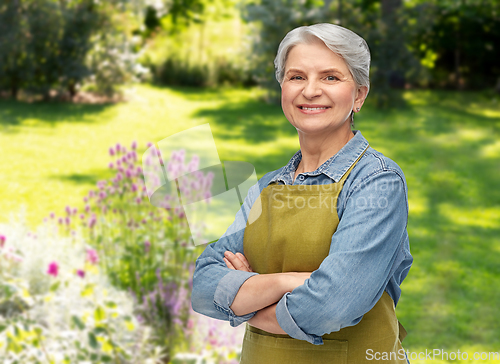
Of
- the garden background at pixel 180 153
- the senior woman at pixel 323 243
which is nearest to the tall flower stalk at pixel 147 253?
the garden background at pixel 180 153

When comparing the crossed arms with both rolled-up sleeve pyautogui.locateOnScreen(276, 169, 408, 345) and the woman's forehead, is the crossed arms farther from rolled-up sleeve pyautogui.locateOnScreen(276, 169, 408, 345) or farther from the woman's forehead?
the woman's forehead

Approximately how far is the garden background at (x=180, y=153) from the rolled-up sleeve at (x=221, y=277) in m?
0.17

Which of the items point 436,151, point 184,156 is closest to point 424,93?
point 436,151

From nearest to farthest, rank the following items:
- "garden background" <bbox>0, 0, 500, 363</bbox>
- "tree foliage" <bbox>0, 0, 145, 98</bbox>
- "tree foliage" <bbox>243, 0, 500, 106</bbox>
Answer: "garden background" <bbox>0, 0, 500, 363</bbox> → "tree foliage" <bbox>243, 0, 500, 106</bbox> → "tree foliage" <bbox>0, 0, 145, 98</bbox>

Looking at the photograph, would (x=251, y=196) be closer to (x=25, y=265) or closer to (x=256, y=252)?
(x=256, y=252)

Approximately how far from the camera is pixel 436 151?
24.9 feet

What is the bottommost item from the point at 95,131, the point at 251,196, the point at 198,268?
the point at 95,131

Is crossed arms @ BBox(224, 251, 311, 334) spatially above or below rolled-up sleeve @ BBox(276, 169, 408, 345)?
below

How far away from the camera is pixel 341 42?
1.23 metres

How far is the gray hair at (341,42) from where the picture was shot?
123 centimetres

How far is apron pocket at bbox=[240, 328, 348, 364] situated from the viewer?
126 centimetres

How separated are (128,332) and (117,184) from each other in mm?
1047

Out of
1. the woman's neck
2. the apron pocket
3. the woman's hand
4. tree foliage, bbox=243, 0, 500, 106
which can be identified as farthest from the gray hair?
tree foliage, bbox=243, 0, 500, 106

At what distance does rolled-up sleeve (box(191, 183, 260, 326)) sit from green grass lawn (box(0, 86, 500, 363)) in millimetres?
2472
